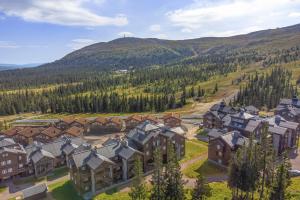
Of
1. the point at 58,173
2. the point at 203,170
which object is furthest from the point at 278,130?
the point at 58,173

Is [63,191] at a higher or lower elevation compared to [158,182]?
lower

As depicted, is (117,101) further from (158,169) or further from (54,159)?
(158,169)

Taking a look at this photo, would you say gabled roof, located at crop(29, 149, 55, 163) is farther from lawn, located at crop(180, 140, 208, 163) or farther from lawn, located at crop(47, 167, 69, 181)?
lawn, located at crop(180, 140, 208, 163)

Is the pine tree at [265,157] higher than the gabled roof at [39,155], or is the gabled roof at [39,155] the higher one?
the pine tree at [265,157]

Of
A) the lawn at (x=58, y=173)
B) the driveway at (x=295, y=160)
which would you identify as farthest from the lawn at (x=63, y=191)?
the driveway at (x=295, y=160)

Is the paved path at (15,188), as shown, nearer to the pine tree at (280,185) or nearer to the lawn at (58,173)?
the lawn at (58,173)

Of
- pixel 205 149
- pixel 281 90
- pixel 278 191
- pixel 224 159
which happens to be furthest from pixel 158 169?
pixel 281 90

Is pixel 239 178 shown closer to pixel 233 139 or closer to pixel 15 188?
pixel 233 139
